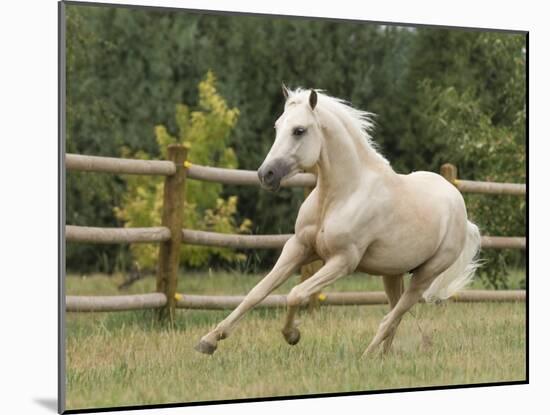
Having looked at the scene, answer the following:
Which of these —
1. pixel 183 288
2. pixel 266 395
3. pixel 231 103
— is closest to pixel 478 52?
pixel 231 103

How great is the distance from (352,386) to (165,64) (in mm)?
6550

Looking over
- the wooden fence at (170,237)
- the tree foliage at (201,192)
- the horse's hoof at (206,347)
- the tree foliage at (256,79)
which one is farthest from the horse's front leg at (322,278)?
the tree foliage at (201,192)

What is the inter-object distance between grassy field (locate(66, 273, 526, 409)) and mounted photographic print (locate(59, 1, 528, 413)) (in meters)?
0.01

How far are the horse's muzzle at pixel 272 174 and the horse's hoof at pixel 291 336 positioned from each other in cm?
91

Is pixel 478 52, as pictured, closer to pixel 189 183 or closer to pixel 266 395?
pixel 189 183

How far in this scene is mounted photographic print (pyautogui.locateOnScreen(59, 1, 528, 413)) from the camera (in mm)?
5473

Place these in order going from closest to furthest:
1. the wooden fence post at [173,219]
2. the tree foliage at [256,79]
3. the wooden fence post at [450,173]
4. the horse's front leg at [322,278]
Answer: the horse's front leg at [322,278], the wooden fence post at [173,219], the wooden fence post at [450,173], the tree foliage at [256,79]

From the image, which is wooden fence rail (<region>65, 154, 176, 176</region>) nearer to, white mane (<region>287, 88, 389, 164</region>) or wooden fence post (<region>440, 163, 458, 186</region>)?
white mane (<region>287, 88, 389, 164</region>)

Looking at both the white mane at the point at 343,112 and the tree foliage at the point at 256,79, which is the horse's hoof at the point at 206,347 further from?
the tree foliage at the point at 256,79

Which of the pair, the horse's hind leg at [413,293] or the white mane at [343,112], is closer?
the white mane at [343,112]

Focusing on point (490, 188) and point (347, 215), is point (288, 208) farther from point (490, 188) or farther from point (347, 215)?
point (347, 215)

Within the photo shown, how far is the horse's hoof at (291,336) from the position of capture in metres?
5.74

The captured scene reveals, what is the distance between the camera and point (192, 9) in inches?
214

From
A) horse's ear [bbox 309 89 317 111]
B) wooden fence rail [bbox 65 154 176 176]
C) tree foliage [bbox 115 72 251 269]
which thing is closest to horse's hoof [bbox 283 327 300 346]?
horse's ear [bbox 309 89 317 111]
